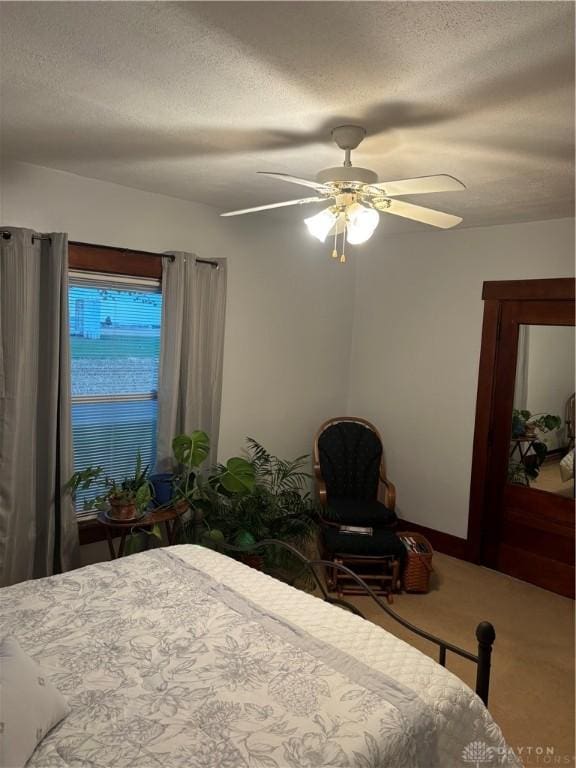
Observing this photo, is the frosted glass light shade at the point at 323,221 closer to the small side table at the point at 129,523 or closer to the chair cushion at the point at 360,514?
the small side table at the point at 129,523

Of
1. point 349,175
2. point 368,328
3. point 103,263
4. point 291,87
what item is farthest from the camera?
point 368,328

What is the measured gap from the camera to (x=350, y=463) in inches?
174

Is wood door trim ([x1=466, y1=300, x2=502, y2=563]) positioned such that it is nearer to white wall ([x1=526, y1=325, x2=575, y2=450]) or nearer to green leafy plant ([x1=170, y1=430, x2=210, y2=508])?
white wall ([x1=526, y1=325, x2=575, y2=450])

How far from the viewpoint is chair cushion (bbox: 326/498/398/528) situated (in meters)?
3.86

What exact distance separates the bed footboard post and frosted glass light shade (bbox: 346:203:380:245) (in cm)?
146

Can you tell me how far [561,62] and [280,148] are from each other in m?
1.22

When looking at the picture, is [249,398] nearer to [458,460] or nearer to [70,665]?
[458,460]

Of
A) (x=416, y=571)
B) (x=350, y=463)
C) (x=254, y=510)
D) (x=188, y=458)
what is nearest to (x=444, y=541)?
(x=416, y=571)

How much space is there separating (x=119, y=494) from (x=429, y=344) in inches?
103

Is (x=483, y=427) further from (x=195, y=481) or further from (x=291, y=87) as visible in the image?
(x=291, y=87)

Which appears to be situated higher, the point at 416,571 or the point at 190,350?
the point at 190,350

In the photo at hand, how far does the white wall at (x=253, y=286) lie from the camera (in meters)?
3.21

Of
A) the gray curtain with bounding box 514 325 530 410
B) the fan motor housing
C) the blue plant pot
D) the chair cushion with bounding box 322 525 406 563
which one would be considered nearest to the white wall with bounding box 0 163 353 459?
the blue plant pot

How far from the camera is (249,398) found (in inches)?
168
